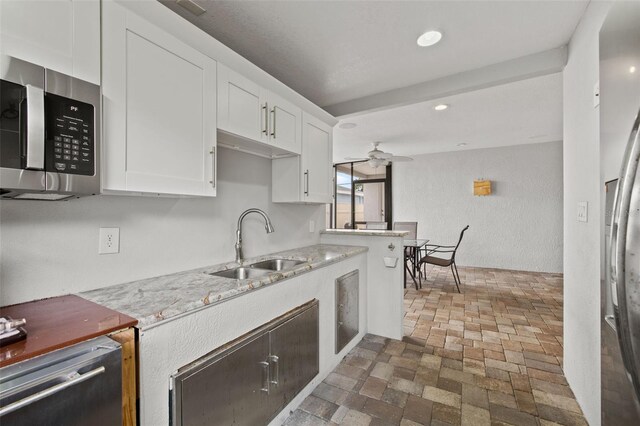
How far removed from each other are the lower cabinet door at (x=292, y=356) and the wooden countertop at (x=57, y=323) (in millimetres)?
792

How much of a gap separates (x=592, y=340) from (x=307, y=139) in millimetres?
2279

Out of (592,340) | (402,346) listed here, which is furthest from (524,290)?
(592,340)

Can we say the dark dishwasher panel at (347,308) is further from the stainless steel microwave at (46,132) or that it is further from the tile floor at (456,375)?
the stainless steel microwave at (46,132)

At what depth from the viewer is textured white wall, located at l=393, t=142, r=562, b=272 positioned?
526cm

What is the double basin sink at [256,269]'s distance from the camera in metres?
1.87

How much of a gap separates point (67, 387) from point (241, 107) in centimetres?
151

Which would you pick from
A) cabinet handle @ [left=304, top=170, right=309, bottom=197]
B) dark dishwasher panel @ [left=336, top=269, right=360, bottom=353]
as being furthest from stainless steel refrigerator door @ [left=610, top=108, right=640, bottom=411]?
cabinet handle @ [left=304, top=170, right=309, bottom=197]

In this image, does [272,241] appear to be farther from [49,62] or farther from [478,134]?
[478,134]

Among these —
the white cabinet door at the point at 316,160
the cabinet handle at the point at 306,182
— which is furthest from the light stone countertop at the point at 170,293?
the white cabinet door at the point at 316,160

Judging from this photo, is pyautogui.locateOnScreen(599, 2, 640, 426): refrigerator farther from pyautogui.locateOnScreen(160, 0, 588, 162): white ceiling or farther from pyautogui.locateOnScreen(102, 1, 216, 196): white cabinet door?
pyautogui.locateOnScreen(102, 1, 216, 196): white cabinet door

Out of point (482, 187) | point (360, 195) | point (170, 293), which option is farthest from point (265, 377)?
point (360, 195)

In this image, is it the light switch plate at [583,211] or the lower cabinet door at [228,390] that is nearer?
the lower cabinet door at [228,390]

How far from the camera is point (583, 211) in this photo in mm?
1633

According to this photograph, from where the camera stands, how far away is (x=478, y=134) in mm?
4660
